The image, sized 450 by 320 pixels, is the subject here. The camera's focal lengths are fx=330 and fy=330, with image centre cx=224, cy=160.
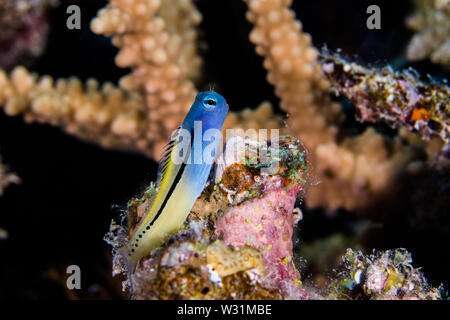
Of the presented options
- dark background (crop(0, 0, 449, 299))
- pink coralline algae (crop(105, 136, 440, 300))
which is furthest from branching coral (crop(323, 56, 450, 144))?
pink coralline algae (crop(105, 136, 440, 300))

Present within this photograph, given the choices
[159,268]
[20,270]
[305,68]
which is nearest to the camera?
[159,268]

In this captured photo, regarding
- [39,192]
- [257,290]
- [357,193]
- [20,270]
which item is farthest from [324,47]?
[20,270]

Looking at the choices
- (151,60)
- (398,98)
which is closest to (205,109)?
(151,60)

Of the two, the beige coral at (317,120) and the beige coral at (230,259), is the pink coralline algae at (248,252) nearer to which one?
the beige coral at (230,259)

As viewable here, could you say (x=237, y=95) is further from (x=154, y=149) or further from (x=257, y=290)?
(x=257, y=290)

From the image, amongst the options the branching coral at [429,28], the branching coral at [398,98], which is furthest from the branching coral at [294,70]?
the branching coral at [429,28]

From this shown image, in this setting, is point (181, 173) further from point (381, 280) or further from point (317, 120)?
point (317, 120)
